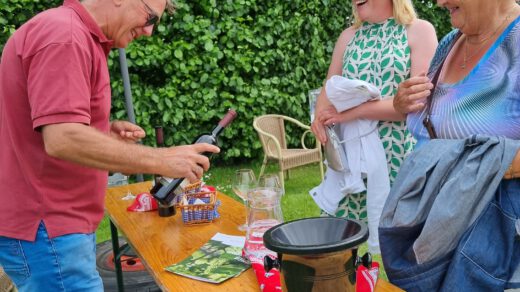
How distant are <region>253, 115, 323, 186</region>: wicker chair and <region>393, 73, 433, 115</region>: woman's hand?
→ 156 inches

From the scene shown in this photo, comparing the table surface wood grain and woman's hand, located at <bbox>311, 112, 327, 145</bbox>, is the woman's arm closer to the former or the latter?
woman's hand, located at <bbox>311, 112, 327, 145</bbox>

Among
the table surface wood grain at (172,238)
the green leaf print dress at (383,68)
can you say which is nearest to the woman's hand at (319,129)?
the green leaf print dress at (383,68)

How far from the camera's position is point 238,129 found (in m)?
6.94

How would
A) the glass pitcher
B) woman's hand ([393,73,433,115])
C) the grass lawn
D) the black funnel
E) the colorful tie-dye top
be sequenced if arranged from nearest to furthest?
the black funnel → the colorful tie-dye top → the glass pitcher → woman's hand ([393,73,433,115]) → the grass lawn

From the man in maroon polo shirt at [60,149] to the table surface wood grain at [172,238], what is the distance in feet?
0.82

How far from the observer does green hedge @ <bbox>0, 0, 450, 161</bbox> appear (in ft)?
20.5

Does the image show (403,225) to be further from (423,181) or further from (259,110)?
(259,110)

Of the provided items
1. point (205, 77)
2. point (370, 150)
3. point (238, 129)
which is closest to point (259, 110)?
point (238, 129)

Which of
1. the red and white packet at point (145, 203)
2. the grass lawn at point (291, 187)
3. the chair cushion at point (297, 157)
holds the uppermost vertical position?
the red and white packet at point (145, 203)

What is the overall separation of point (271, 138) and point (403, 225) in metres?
4.71

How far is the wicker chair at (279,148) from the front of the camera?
6.14 metres

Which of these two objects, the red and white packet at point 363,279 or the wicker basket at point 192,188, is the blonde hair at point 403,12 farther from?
the red and white packet at point 363,279

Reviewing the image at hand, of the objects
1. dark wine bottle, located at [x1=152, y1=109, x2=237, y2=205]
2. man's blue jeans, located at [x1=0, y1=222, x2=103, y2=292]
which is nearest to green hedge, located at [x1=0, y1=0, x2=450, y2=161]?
dark wine bottle, located at [x1=152, y1=109, x2=237, y2=205]

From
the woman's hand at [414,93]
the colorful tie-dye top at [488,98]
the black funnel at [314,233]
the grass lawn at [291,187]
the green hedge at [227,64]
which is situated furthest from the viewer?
the green hedge at [227,64]
